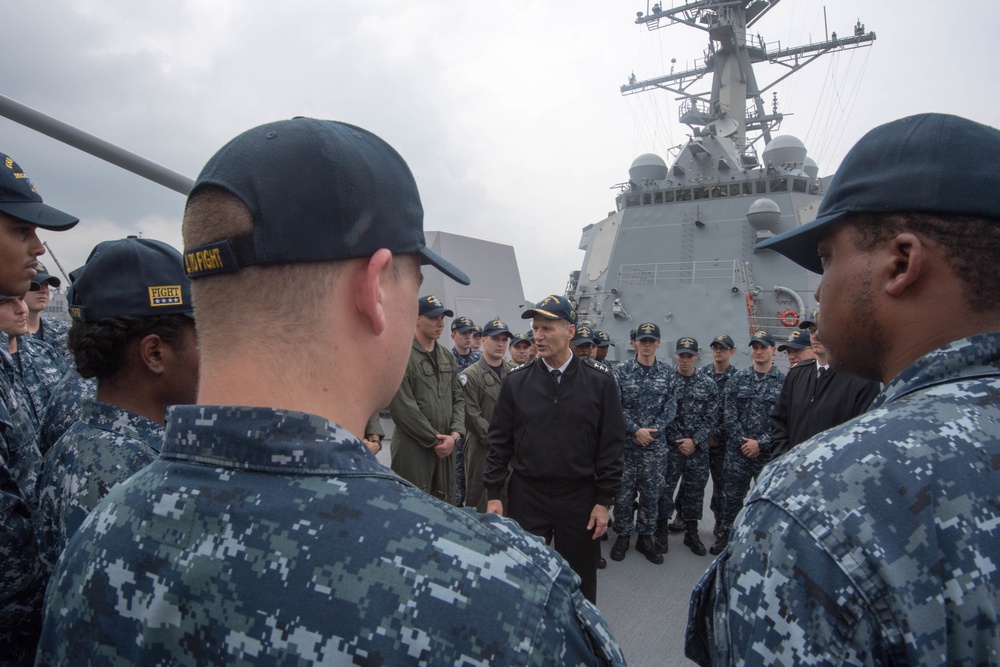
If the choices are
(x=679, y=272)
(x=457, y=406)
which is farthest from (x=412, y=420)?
(x=679, y=272)

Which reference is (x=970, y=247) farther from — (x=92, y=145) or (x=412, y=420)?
(x=412, y=420)

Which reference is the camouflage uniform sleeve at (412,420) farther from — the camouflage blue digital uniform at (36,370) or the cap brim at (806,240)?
the cap brim at (806,240)

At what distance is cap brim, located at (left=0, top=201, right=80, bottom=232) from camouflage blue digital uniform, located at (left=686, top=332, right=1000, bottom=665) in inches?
84.8

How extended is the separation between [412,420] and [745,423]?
2860mm

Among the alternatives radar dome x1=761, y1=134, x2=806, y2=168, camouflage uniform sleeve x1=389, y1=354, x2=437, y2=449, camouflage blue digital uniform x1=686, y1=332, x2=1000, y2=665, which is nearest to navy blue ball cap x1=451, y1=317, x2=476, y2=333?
camouflage uniform sleeve x1=389, y1=354, x2=437, y2=449

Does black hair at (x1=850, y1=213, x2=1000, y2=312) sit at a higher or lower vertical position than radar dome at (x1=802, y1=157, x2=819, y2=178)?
lower

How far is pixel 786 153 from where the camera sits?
1326cm

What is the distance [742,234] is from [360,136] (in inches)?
495

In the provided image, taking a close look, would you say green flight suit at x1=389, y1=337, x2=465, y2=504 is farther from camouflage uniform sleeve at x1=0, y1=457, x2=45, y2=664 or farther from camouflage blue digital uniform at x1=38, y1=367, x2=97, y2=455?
camouflage uniform sleeve at x1=0, y1=457, x2=45, y2=664

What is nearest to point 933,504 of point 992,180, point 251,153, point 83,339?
point 992,180

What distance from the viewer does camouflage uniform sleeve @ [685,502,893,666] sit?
0.78 m

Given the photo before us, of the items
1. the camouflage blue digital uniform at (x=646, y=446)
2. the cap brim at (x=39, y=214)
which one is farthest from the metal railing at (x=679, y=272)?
the cap brim at (x=39, y=214)

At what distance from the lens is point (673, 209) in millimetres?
13180

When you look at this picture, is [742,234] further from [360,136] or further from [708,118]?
[360,136]
